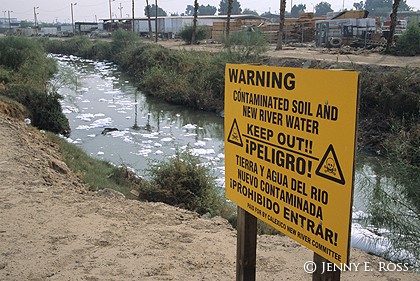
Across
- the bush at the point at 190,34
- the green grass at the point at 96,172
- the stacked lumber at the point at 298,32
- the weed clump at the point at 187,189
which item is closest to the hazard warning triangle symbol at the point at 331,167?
the weed clump at the point at 187,189

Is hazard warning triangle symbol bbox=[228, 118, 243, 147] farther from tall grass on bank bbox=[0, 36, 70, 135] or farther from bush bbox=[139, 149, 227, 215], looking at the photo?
tall grass on bank bbox=[0, 36, 70, 135]

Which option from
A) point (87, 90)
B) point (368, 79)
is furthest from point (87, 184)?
point (87, 90)

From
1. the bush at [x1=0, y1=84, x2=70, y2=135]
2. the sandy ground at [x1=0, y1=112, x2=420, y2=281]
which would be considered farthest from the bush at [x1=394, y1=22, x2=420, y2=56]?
the sandy ground at [x1=0, y1=112, x2=420, y2=281]

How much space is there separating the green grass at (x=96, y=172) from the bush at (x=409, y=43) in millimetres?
21462

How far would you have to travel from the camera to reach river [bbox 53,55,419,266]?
282 inches

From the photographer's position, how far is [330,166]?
254 cm

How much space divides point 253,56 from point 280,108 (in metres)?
24.1

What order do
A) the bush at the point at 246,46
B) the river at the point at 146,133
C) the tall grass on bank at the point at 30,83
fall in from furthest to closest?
the bush at the point at 246,46, the tall grass on bank at the point at 30,83, the river at the point at 146,133

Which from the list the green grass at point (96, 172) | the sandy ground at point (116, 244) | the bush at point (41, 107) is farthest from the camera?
the bush at point (41, 107)

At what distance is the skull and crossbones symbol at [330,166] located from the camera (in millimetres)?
2523

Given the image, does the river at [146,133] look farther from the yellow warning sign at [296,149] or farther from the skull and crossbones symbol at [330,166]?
the skull and crossbones symbol at [330,166]

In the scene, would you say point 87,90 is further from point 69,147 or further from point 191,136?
point 69,147

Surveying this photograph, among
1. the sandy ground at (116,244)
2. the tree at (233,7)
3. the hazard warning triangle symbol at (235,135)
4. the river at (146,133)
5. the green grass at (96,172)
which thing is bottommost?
the river at (146,133)

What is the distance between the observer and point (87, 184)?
10531mm
